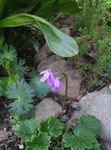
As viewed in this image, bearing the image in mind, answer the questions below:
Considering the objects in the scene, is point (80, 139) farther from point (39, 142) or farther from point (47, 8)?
point (47, 8)

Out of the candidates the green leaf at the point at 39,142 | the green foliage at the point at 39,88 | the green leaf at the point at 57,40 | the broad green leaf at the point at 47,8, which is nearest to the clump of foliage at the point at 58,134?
the green leaf at the point at 39,142

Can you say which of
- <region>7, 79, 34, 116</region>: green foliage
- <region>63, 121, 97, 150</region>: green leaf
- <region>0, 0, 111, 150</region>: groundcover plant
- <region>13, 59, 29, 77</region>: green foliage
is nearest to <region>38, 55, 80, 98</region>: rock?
<region>0, 0, 111, 150</region>: groundcover plant

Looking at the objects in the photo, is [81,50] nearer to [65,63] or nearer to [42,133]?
[65,63]

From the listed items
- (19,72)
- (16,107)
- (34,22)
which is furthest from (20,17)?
(16,107)

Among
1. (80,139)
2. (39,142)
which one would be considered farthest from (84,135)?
(39,142)

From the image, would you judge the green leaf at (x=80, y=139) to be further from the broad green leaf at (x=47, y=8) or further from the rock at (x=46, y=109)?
the broad green leaf at (x=47, y=8)

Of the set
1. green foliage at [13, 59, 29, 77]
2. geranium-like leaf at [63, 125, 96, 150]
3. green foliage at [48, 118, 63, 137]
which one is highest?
green foliage at [13, 59, 29, 77]

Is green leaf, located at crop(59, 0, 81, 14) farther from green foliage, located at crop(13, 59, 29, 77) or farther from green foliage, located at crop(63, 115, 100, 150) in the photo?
green foliage, located at crop(63, 115, 100, 150)
